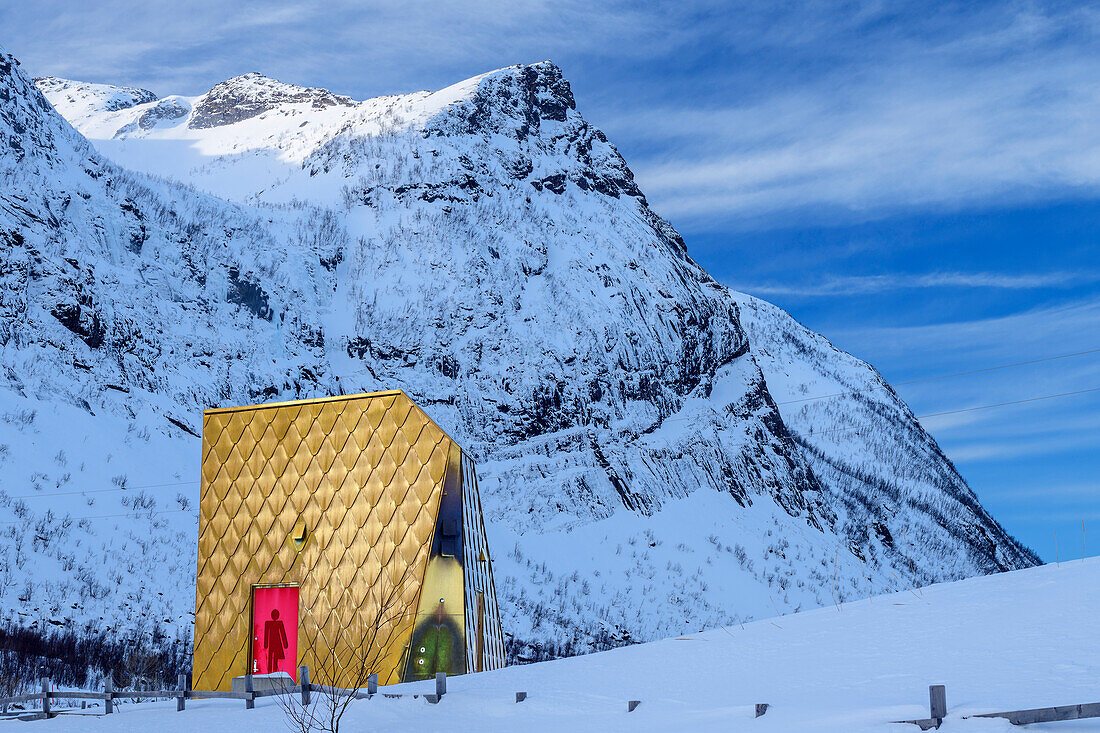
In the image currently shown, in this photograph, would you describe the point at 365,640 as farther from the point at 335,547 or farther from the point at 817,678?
the point at 817,678

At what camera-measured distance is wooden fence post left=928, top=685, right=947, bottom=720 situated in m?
9.80

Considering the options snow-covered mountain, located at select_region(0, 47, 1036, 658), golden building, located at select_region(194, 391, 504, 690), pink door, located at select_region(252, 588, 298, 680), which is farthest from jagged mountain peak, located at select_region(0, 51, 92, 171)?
pink door, located at select_region(252, 588, 298, 680)

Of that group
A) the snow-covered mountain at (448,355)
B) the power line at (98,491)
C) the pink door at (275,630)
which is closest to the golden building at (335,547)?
the pink door at (275,630)

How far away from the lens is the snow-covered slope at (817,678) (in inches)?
438

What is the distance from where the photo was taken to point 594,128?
9369 centimetres

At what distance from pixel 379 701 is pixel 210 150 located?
10065 centimetres

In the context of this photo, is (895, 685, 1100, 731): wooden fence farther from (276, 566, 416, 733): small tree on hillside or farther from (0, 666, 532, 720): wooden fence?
(276, 566, 416, 733): small tree on hillside

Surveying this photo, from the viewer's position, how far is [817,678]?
44.5ft

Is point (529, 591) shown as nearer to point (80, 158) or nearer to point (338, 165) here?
point (80, 158)

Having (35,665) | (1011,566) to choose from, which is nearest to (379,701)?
(35,665)

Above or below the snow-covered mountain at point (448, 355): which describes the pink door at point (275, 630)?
below

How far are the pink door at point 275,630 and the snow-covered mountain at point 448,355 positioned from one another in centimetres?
1296

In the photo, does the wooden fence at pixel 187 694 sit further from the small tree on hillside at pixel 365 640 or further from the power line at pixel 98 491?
the power line at pixel 98 491

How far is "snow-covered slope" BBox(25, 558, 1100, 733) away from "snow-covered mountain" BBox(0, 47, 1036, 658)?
22.2 metres
